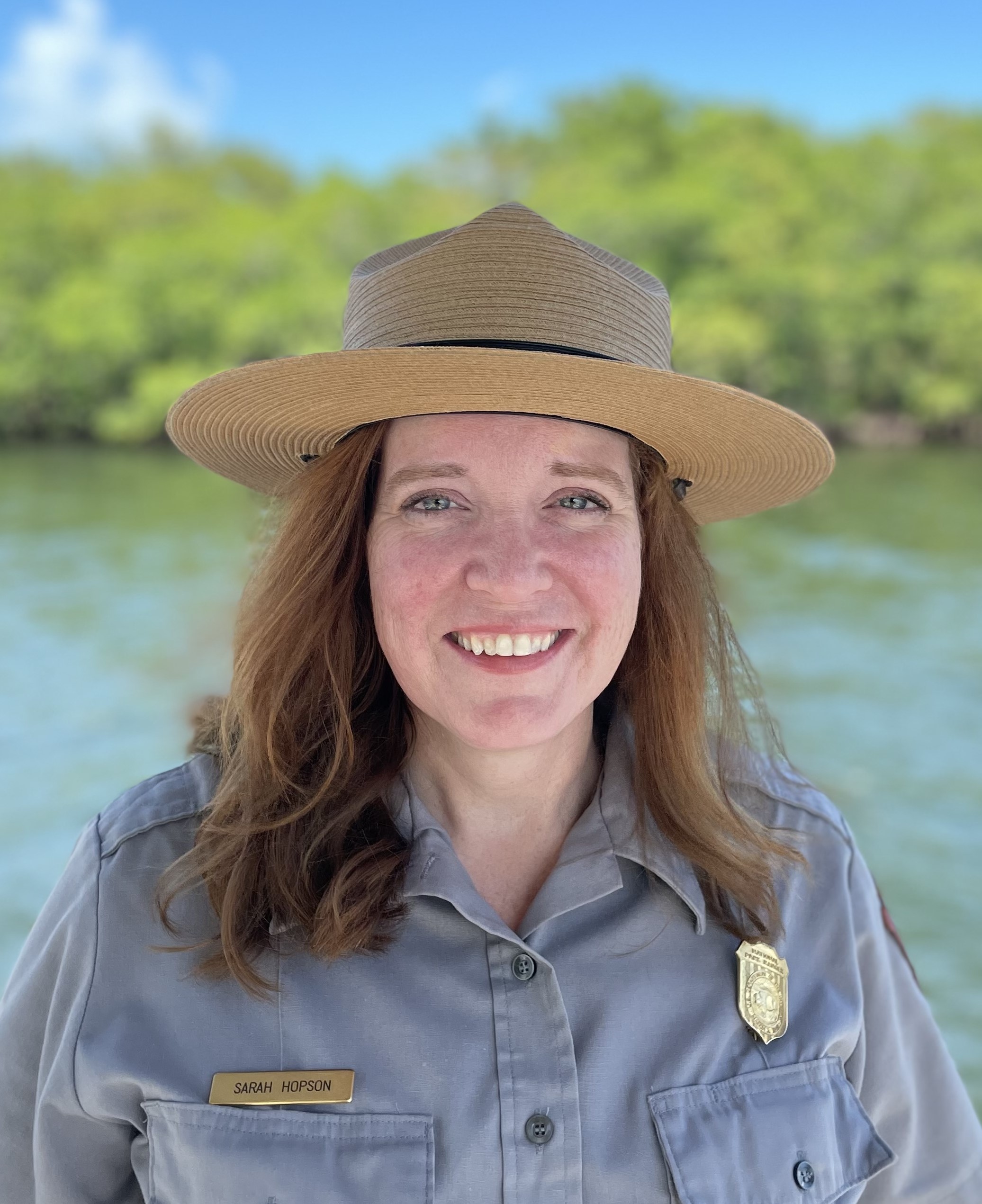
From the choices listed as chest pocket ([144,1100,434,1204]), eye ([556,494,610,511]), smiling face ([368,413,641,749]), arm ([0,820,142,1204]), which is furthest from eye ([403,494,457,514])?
chest pocket ([144,1100,434,1204])

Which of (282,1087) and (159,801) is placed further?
(159,801)

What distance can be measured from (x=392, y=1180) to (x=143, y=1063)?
295 millimetres

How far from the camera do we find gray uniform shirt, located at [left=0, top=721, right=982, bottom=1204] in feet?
4.47

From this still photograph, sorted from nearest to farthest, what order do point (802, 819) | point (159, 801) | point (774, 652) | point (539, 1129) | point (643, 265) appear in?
point (539, 1129) → point (159, 801) → point (802, 819) → point (774, 652) → point (643, 265)

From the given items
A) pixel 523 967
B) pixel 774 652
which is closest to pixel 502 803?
pixel 523 967

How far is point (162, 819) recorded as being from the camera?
5.00 feet

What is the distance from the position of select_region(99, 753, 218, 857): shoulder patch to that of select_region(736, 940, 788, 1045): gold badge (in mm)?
687

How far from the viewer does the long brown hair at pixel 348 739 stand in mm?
1457

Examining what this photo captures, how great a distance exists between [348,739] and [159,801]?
0.79 ft

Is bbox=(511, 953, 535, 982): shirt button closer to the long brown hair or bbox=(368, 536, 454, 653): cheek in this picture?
the long brown hair

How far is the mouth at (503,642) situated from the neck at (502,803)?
164 mm

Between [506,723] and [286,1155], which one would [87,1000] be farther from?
[506,723]

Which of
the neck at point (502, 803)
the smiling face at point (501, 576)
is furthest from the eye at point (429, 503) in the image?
the neck at point (502, 803)

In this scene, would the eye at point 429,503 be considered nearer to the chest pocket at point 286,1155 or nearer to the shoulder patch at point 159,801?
the shoulder patch at point 159,801
